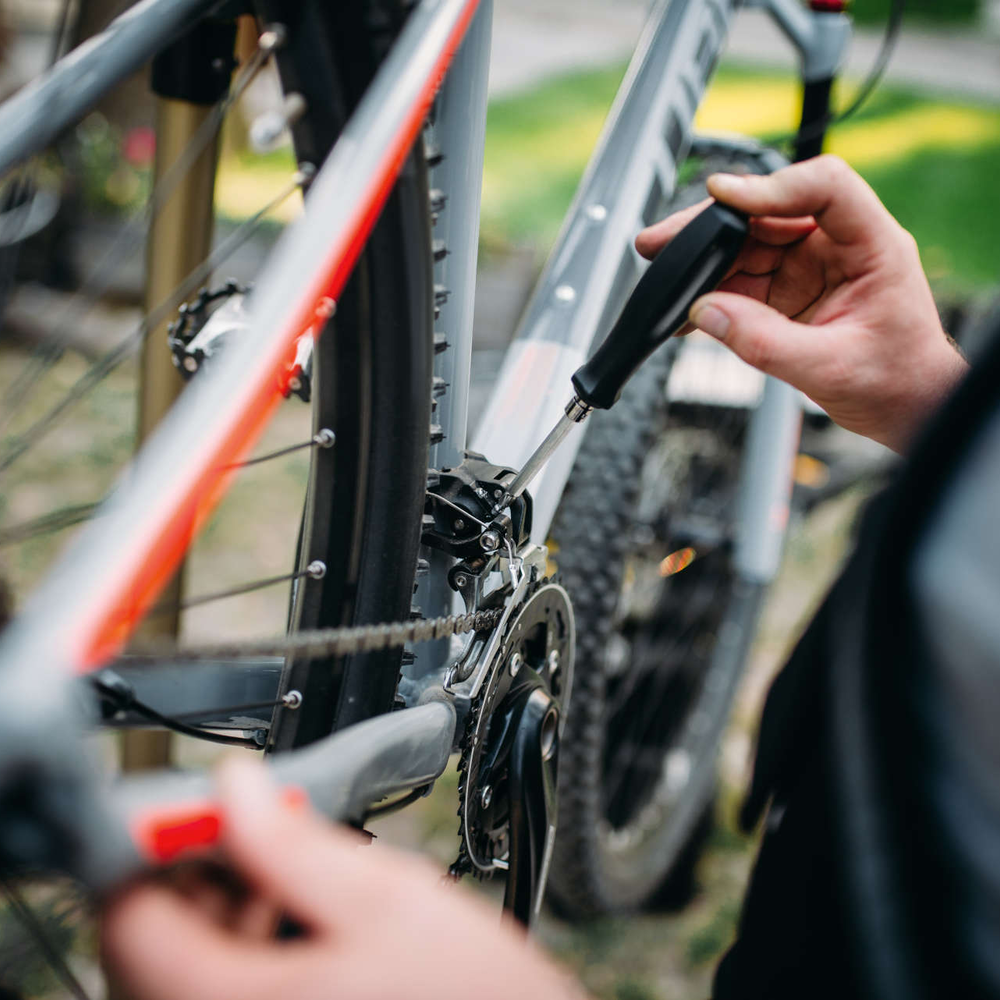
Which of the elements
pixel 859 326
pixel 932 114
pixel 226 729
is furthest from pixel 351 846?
pixel 932 114

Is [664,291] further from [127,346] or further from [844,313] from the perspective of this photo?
[127,346]

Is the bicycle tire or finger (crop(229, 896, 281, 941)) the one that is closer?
finger (crop(229, 896, 281, 941))

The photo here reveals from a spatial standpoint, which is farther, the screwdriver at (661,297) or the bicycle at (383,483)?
the screwdriver at (661,297)

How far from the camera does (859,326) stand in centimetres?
68

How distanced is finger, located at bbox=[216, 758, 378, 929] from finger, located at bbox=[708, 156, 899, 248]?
0.47 metres

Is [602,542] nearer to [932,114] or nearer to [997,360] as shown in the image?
[997,360]

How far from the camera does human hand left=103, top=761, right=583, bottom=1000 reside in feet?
1.03

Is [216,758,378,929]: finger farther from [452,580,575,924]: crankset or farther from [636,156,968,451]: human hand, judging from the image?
[636,156,968,451]: human hand

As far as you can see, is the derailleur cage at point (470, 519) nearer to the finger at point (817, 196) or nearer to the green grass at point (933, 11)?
the finger at point (817, 196)

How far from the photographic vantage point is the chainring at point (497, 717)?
2.07 feet

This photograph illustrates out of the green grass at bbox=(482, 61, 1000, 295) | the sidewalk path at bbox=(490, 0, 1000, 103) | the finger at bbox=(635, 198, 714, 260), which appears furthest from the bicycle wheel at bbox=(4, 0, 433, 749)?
the sidewalk path at bbox=(490, 0, 1000, 103)

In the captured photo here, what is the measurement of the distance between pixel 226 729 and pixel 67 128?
0.43 m

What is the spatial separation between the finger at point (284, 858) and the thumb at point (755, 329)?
0.44 meters

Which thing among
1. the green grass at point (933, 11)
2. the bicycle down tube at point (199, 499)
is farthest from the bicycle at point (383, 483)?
the green grass at point (933, 11)
